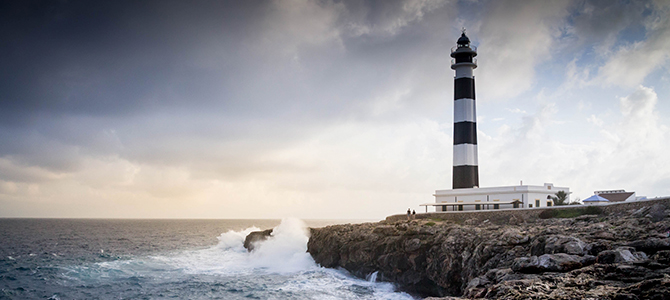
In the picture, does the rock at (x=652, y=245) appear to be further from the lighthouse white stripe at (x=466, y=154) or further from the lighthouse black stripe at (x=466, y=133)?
the lighthouse black stripe at (x=466, y=133)

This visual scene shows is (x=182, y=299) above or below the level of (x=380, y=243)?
below

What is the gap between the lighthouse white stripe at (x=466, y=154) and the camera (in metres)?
41.6

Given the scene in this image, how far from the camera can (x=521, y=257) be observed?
15359 mm

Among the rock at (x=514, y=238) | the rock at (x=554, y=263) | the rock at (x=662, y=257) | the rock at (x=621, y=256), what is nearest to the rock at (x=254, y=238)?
the rock at (x=514, y=238)

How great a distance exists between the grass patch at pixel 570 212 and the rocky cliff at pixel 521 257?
24.0 inches

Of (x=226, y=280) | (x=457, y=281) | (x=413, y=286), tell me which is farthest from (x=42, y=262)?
(x=457, y=281)

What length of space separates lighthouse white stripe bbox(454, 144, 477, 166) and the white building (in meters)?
2.91

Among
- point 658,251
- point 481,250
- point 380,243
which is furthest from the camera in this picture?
point 380,243

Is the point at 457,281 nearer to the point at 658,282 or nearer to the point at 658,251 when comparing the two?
the point at 658,251

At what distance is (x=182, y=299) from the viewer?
Result: 2520 cm

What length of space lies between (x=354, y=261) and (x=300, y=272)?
5.42 m

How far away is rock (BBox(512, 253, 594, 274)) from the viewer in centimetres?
1273

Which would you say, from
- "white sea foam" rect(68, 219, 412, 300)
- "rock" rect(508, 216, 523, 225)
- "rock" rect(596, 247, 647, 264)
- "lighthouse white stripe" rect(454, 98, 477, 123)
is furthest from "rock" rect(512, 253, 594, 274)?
"lighthouse white stripe" rect(454, 98, 477, 123)

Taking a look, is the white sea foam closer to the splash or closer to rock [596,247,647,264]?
the splash
